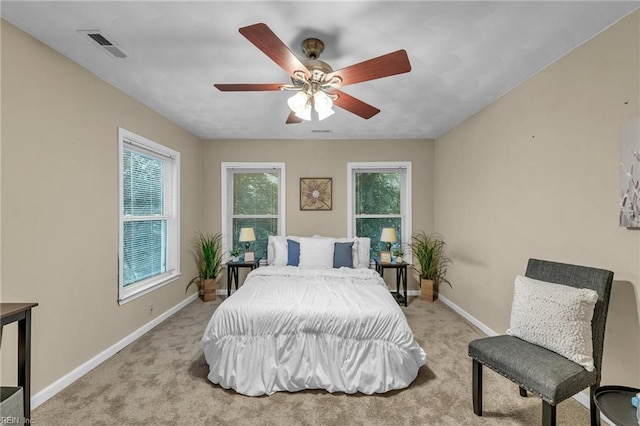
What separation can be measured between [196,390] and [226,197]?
118 inches

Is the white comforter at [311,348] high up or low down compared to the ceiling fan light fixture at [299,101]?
down

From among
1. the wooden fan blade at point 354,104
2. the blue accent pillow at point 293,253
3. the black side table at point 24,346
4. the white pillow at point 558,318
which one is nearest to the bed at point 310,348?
the white pillow at point 558,318

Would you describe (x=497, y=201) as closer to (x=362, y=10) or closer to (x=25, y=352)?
(x=362, y=10)

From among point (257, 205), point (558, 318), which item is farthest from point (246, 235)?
point (558, 318)

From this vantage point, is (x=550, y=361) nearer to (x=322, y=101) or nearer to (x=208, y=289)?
(x=322, y=101)

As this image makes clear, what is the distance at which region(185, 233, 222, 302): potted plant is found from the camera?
14.2 ft

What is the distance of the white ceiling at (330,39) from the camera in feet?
5.70

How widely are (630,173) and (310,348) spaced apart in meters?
2.37

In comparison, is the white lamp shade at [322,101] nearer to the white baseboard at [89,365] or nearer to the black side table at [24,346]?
the black side table at [24,346]

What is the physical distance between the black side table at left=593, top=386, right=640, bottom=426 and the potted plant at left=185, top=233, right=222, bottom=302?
4.12m

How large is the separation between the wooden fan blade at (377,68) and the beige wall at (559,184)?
4.53ft

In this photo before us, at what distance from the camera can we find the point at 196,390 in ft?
7.34

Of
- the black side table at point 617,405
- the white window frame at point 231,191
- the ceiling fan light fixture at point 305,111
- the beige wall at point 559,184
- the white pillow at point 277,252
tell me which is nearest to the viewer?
the black side table at point 617,405

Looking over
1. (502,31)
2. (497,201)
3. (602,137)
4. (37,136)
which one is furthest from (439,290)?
(37,136)
